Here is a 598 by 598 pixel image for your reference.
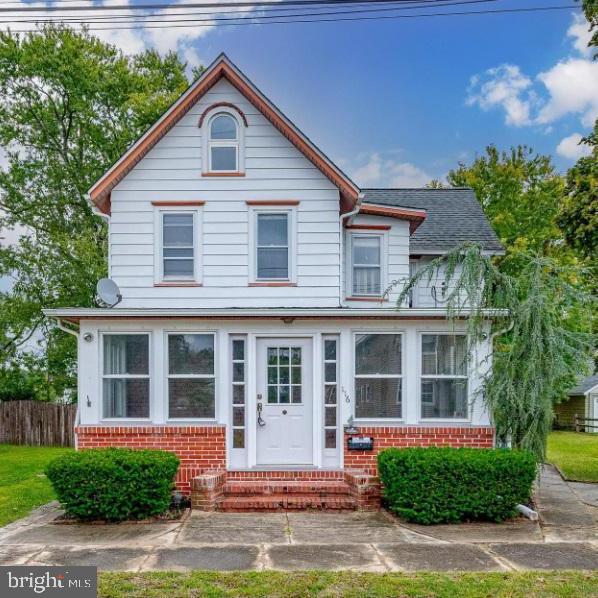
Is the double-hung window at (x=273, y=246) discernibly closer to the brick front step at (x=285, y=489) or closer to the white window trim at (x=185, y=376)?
the white window trim at (x=185, y=376)

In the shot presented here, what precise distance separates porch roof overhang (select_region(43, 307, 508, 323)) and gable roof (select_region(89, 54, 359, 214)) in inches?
95.3

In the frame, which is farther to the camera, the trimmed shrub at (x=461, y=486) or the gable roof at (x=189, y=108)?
the gable roof at (x=189, y=108)

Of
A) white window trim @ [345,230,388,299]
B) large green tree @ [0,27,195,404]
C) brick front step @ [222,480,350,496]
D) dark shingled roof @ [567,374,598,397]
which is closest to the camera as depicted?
brick front step @ [222,480,350,496]

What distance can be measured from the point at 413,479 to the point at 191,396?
12.9 feet

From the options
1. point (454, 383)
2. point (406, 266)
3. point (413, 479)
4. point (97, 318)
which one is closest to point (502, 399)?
point (454, 383)

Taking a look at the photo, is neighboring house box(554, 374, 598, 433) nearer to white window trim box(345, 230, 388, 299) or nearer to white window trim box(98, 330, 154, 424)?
white window trim box(345, 230, 388, 299)

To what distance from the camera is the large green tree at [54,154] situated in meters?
21.0

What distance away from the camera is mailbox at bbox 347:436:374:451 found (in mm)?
9734

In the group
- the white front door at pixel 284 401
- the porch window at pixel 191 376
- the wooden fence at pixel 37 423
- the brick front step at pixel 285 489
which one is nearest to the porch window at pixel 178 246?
the porch window at pixel 191 376

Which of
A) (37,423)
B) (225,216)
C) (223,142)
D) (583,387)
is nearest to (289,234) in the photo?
(225,216)

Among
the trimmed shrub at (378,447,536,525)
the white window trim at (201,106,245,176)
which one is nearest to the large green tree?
the white window trim at (201,106,245,176)

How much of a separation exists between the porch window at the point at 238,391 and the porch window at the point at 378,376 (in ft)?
6.37

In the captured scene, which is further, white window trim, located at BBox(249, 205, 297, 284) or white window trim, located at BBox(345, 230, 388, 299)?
white window trim, located at BBox(345, 230, 388, 299)

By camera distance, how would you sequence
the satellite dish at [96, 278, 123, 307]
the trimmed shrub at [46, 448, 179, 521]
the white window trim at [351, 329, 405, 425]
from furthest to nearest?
the satellite dish at [96, 278, 123, 307] < the white window trim at [351, 329, 405, 425] < the trimmed shrub at [46, 448, 179, 521]
